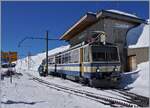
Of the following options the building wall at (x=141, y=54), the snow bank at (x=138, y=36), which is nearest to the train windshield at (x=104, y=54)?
the building wall at (x=141, y=54)

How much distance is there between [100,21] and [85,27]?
20.3 ft

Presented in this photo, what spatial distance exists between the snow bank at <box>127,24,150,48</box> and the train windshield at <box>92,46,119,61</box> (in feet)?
33.6

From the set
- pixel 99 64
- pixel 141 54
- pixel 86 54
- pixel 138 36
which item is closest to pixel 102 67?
pixel 99 64

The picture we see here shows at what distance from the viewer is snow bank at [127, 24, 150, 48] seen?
31291 mm

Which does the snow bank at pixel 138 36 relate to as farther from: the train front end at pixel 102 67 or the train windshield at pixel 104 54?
the train front end at pixel 102 67

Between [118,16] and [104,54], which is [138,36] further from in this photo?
[104,54]

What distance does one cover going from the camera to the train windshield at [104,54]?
67.1 feet

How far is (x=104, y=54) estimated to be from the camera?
2062 centimetres

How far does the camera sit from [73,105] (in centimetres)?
Result: 1201

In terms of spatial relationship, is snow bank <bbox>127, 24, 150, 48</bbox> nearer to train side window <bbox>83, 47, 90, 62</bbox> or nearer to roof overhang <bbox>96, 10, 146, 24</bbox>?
roof overhang <bbox>96, 10, 146, 24</bbox>

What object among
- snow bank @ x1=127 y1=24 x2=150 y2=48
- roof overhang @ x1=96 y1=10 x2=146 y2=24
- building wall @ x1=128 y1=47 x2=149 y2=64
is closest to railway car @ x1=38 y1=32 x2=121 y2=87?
building wall @ x1=128 y1=47 x2=149 y2=64

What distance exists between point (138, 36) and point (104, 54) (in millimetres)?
13325

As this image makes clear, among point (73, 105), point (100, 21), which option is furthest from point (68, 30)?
point (73, 105)

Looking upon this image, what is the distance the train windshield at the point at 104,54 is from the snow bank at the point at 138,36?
33.6 feet
